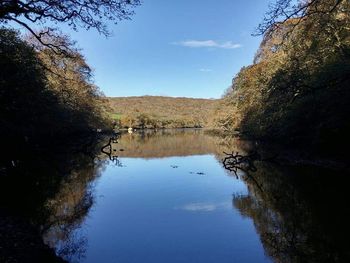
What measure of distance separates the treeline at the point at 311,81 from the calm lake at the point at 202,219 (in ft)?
9.79

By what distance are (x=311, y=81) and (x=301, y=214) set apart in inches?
435

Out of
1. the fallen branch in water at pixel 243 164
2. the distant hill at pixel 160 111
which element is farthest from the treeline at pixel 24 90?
the distant hill at pixel 160 111

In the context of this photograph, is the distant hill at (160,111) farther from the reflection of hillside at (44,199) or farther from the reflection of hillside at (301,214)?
the reflection of hillside at (301,214)

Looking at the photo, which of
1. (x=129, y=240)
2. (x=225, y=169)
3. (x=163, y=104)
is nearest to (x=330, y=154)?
(x=225, y=169)

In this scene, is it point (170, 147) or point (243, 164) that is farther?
point (170, 147)

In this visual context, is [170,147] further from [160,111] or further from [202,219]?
[160,111]

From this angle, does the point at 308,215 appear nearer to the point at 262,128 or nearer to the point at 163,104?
the point at 262,128

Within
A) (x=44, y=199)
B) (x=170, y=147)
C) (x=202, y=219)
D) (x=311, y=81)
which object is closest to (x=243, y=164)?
(x=311, y=81)

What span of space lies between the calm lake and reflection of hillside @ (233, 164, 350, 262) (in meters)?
0.02

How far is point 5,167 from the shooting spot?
65.3 ft

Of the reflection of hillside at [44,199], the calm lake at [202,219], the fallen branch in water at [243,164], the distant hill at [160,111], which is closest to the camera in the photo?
the reflection of hillside at [44,199]

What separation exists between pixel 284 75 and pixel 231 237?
63.8 ft

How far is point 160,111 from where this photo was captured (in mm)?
160125

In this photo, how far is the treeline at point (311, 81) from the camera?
588 inches
